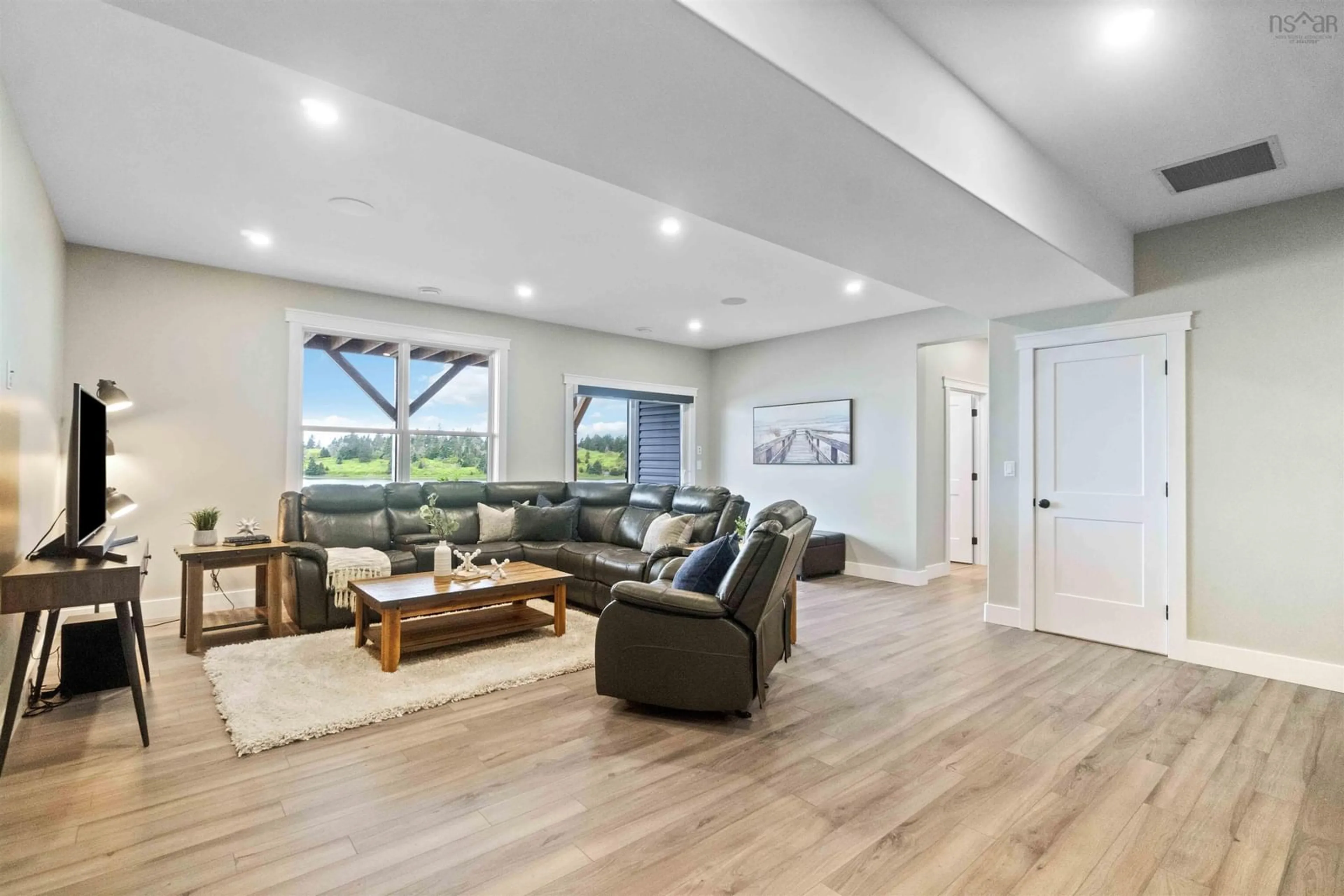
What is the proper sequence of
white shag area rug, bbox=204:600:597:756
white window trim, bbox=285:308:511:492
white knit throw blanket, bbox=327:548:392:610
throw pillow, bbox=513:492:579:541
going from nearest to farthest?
1. white shag area rug, bbox=204:600:597:756
2. white knit throw blanket, bbox=327:548:392:610
3. white window trim, bbox=285:308:511:492
4. throw pillow, bbox=513:492:579:541

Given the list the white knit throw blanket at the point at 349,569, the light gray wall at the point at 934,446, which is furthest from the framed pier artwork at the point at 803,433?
the white knit throw blanket at the point at 349,569

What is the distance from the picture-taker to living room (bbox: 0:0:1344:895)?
1.90 meters

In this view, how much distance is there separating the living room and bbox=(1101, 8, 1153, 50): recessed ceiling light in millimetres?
24

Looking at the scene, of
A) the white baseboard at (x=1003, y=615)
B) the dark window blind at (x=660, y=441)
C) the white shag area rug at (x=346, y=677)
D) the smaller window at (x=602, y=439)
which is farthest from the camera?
the dark window blind at (x=660, y=441)

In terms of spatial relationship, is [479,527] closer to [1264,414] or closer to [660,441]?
[660,441]

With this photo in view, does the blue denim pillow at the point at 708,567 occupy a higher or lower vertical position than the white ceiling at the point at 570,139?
lower

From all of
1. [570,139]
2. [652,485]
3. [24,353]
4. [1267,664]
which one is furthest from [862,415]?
[24,353]

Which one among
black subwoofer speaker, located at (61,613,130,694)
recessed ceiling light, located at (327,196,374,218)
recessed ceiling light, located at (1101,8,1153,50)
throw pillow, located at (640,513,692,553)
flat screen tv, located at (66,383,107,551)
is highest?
recessed ceiling light, located at (1101,8,1153,50)

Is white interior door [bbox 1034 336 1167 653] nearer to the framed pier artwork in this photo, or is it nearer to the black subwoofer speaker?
the framed pier artwork

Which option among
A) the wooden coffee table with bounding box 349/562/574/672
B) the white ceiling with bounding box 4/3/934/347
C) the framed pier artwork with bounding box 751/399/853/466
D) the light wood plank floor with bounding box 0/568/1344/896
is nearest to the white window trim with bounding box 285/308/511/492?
the white ceiling with bounding box 4/3/934/347

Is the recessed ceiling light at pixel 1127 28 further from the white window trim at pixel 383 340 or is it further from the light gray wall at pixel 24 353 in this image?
the white window trim at pixel 383 340

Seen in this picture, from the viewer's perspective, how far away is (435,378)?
6.09m

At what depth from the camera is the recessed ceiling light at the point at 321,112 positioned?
258 cm

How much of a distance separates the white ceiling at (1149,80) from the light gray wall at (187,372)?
16.4 ft
